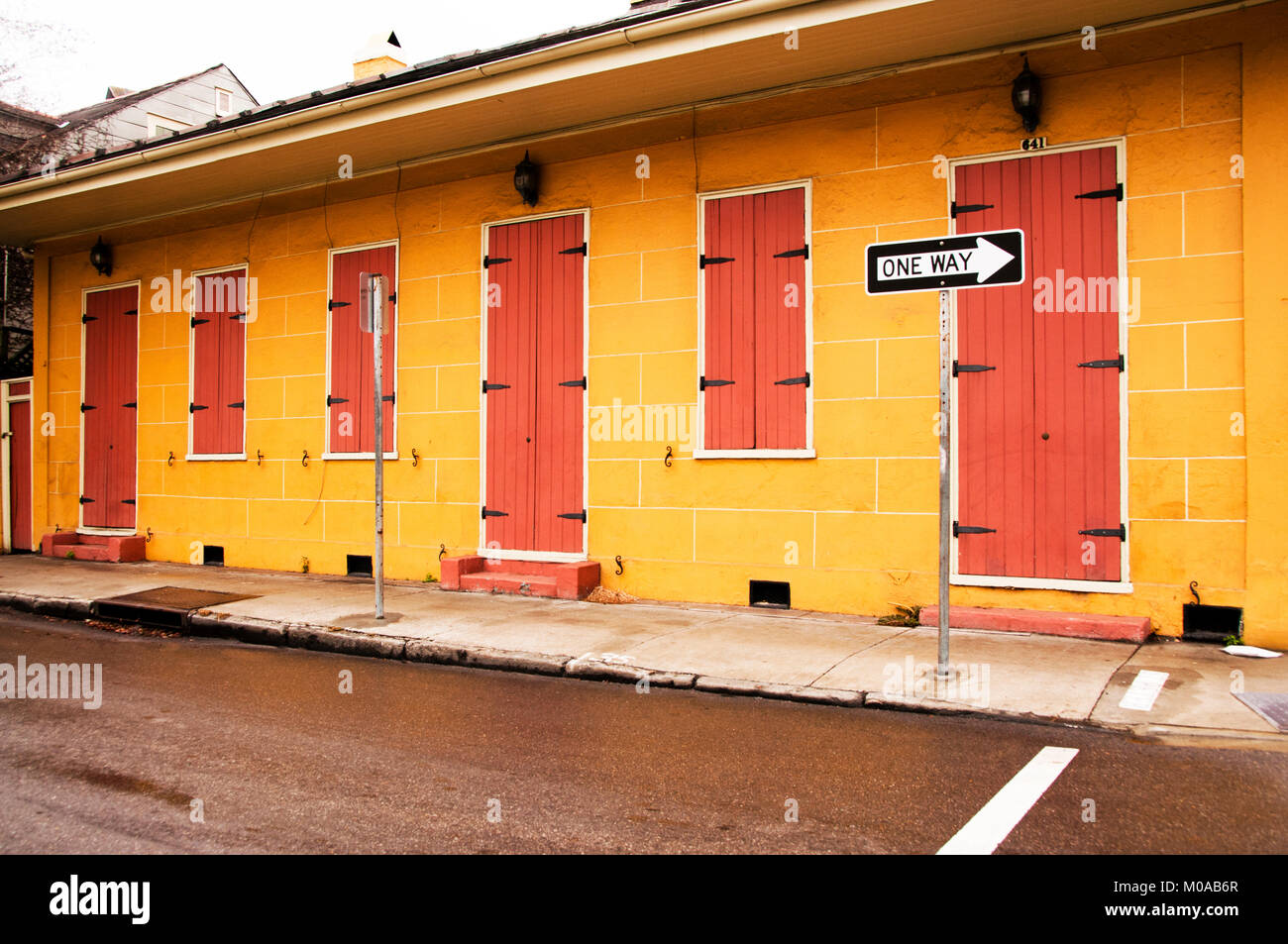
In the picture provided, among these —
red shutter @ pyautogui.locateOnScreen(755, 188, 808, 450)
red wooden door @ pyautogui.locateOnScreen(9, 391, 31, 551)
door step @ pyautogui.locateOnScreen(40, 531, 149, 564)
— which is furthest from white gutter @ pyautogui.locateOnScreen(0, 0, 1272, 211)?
red wooden door @ pyautogui.locateOnScreen(9, 391, 31, 551)

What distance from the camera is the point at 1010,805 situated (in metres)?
3.95

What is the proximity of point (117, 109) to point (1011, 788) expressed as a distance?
23336mm

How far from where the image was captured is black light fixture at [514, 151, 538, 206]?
978 centimetres

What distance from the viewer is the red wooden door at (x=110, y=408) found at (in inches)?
525

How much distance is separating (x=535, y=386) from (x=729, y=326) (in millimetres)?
2262

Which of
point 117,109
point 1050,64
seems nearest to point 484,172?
point 1050,64

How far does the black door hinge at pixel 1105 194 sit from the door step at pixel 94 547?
12294mm

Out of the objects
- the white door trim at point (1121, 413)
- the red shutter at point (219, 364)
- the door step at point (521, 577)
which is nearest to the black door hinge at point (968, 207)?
the white door trim at point (1121, 413)

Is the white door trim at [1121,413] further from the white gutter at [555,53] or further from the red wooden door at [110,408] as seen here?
the red wooden door at [110,408]

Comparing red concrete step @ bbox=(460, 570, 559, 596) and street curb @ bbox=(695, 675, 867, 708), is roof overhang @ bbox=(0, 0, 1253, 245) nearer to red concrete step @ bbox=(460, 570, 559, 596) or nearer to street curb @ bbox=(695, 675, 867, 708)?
red concrete step @ bbox=(460, 570, 559, 596)

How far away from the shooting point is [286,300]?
11789 mm

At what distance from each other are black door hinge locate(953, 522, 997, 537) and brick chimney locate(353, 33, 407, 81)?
32.2 ft

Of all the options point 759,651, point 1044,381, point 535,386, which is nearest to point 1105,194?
point 1044,381
